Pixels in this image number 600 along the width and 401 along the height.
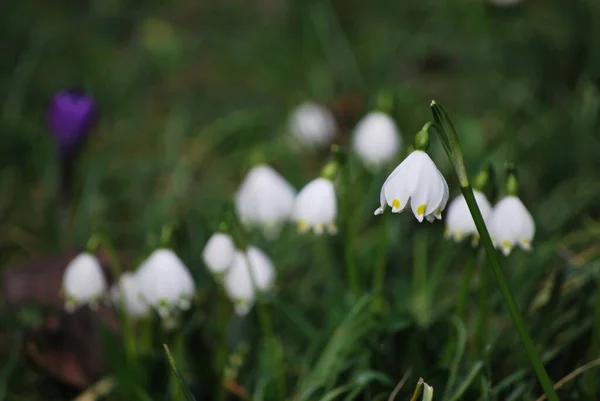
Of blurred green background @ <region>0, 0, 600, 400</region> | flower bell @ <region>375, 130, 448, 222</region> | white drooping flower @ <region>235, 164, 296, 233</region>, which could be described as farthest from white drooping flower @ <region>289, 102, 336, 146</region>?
flower bell @ <region>375, 130, 448, 222</region>

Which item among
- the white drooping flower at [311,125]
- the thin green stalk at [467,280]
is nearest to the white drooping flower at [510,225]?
the thin green stalk at [467,280]

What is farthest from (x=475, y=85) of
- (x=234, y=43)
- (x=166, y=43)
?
(x=166, y=43)

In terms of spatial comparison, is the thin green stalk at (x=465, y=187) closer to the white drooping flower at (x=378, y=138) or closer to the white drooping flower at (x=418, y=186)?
the white drooping flower at (x=418, y=186)

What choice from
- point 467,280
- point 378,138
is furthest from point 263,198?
point 467,280

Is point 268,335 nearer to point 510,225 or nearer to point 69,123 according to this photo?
point 510,225

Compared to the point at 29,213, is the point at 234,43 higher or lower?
higher

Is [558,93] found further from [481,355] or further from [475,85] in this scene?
[481,355]
